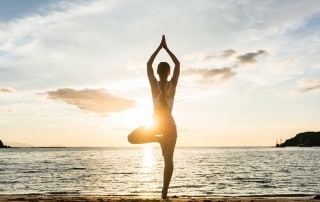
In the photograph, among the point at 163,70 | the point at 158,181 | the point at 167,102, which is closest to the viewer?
the point at 167,102

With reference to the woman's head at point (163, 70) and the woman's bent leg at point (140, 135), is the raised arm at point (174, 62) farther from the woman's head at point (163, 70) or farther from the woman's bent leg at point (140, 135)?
the woman's bent leg at point (140, 135)

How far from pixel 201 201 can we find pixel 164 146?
15.5 feet

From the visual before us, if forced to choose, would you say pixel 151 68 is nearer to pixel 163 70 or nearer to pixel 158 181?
pixel 163 70

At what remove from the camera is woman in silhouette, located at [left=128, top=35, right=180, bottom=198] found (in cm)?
804

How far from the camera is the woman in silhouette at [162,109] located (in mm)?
8039

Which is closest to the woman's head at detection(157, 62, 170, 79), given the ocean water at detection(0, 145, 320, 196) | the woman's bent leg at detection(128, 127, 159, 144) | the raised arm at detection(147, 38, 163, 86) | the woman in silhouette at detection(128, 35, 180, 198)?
the woman in silhouette at detection(128, 35, 180, 198)

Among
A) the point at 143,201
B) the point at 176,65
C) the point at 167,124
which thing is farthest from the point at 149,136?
the point at 143,201

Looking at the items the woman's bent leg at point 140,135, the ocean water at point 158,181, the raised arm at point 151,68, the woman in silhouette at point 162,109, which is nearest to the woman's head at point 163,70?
the woman in silhouette at point 162,109

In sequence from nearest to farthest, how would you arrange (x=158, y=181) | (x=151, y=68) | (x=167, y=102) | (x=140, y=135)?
(x=140, y=135), (x=167, y=102), (x=151, y=68), (x=158, y=181)

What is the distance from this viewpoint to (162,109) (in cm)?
807

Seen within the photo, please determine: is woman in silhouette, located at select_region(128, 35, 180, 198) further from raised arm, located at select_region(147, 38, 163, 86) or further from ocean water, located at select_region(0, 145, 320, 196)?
ocean water, located at select_region(0, 145, 320, 196)

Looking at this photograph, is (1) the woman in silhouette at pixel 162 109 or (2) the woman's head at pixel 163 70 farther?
(2) the woman's head at pixel 163 70

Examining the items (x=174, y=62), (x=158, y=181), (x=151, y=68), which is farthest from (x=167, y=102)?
(x=158, y=181)

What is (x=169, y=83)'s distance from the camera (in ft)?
27.1
